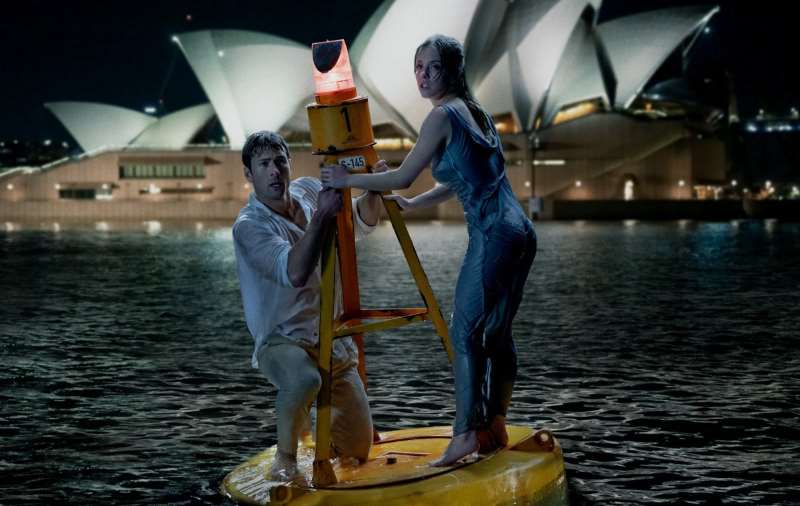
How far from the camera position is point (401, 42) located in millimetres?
51031

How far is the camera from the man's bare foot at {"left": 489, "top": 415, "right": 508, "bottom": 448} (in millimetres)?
3834

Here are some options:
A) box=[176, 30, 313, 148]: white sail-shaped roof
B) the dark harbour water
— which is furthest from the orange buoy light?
box=[176, 30, 313, 148]: white sail-shaped roof

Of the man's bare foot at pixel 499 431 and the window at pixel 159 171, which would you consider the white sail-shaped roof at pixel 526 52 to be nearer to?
the window at pixel 159 171

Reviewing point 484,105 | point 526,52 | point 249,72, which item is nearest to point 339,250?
point 526,52

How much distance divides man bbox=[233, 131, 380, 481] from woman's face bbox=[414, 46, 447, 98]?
48 centimetres

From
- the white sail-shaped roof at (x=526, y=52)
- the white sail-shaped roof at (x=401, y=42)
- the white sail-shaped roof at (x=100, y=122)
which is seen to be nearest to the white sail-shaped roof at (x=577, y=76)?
the white sail-shaped roof at (x=526, y=52)

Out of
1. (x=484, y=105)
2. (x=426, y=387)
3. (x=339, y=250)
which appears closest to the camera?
(x=339, y=250)

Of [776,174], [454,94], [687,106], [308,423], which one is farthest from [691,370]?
[776,174]

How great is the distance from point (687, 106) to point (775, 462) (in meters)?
63.7

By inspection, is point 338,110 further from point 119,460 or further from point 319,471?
point 119,460

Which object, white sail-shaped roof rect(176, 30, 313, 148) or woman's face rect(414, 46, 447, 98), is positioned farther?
white sail-shaped roof rect(176, 30, 313, 148)

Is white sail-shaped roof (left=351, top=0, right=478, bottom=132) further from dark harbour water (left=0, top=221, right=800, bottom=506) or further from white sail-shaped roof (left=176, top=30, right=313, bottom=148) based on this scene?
dark harbour water (left=0, top=221, right=800, bottom=506)

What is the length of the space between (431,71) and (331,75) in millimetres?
332

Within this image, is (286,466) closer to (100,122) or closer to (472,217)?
(472,217)
